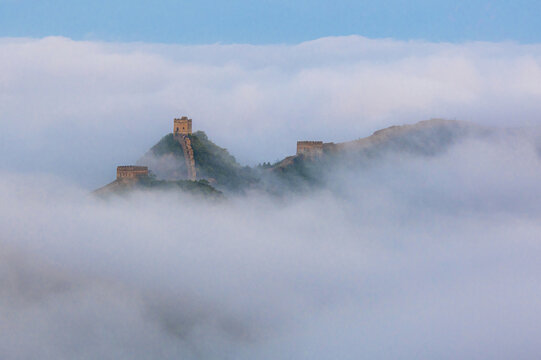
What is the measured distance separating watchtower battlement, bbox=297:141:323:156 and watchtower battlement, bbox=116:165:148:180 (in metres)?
42.3

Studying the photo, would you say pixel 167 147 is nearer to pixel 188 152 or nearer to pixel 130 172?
pixel 188 152

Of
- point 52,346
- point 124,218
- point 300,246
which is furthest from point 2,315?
point 300,246

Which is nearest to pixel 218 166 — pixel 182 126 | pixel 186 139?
pixel 186 139

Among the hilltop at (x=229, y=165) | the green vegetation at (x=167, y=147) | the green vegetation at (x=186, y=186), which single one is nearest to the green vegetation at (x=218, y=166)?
the hilltop at (x=229, y=165)

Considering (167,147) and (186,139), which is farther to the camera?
(186,139)

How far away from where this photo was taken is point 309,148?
170m

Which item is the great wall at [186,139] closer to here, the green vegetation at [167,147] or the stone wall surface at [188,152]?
the stone wall surface at [188,152]

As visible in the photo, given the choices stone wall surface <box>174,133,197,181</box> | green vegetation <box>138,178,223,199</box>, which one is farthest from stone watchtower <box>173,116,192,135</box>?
green vegetation <box>138,178,223,199</box>

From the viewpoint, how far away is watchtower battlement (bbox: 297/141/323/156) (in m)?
170

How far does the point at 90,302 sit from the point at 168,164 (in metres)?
28.2

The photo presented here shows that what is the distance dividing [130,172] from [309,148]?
Answer: 45216 millimetres

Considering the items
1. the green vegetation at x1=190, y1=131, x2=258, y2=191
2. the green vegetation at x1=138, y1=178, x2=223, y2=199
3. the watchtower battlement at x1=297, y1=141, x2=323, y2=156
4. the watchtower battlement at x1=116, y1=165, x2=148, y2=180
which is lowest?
the green vegetation at x1=138, y1=178, x2=223, y2=199

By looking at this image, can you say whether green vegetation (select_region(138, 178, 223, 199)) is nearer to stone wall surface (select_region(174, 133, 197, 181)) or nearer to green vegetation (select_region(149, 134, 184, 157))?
stone wall surface (select_region(174, 133, 197, 181))

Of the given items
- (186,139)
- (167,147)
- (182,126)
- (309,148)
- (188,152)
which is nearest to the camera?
(188,152)
